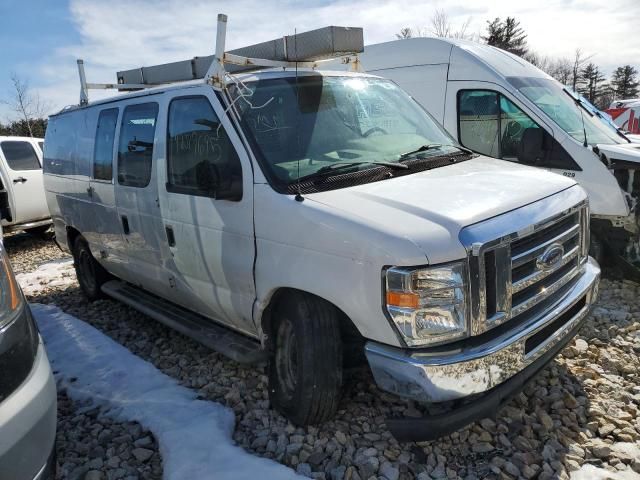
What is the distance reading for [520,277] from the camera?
2.60 metres

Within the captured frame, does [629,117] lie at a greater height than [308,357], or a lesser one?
greater

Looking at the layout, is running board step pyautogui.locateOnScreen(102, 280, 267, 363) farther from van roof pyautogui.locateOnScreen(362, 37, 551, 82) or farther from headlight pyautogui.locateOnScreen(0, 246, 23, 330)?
van roof pyautogui.locateOnScreen(362, 37, 551, 82)

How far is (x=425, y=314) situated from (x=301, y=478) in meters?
1.12

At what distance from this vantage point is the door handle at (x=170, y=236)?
12.4 ft

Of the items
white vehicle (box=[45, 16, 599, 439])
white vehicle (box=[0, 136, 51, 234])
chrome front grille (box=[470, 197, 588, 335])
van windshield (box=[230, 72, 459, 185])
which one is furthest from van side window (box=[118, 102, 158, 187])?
white vehicle (box=[0, 136, 51, 234])

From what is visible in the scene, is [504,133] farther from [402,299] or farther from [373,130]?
[402,299]

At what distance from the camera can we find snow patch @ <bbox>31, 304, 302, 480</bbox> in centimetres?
278

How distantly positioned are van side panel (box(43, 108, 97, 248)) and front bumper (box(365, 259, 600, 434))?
12.5 feet

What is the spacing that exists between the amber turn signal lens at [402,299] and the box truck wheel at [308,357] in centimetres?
52

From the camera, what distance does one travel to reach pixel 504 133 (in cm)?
575

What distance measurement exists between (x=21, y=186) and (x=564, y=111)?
8.86 m

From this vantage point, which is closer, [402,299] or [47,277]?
[402,299]

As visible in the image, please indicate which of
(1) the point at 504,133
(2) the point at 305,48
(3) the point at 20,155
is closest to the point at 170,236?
(2) the point at 305,48

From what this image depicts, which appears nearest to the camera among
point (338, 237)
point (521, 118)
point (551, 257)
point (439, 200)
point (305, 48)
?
point (338, 237)
